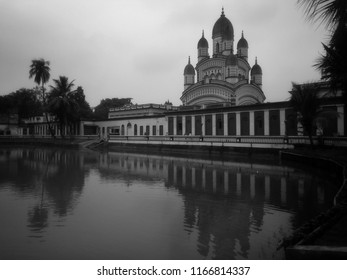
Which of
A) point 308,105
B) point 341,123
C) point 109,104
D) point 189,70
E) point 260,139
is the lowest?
point 260,139

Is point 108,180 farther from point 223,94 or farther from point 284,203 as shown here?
point 223,94

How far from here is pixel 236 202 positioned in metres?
9.45

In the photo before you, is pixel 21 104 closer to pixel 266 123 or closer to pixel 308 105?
pixel 266 123

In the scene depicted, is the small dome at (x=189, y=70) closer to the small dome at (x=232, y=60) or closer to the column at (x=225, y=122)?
the small dome at (x=232, y=60)

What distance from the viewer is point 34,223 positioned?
7.12 metres

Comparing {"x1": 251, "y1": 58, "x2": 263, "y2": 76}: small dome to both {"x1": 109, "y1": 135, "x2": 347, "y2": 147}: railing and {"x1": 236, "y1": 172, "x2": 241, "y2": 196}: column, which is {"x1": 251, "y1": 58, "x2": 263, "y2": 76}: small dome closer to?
{"x1": 109, "y1": 135, "x2": 347, "y2": 147}: railing

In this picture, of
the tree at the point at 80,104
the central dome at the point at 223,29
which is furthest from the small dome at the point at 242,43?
the tree at the point at 80,104

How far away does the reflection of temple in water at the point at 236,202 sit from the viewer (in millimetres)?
6074

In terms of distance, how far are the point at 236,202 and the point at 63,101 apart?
43.7 metres

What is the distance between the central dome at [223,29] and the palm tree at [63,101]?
83.5 feet

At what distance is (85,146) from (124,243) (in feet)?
133

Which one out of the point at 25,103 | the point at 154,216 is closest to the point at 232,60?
the point at 154,216

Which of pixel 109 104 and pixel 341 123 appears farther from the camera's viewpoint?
pixel 109 104

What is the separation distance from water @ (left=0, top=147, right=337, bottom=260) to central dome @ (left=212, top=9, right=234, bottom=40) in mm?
39005
